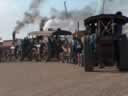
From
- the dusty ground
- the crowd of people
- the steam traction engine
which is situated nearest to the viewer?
the dusty ground

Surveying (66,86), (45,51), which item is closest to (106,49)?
(66,86)

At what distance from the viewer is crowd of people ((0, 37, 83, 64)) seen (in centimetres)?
2728

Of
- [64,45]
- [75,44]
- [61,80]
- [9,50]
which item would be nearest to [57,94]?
[61,80]

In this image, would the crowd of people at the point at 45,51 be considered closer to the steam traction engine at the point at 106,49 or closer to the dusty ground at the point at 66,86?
the steam traction engine at the point at 106,49

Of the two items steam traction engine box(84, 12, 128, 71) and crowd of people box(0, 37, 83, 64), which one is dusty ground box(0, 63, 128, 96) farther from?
crowd of people box(0, 37, 83, 64)

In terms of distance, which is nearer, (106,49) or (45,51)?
(106,49)

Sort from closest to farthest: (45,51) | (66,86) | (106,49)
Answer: (66,86)
(106,49)
(45,51)

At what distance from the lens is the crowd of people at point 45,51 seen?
27.3 metres

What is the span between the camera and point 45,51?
109ft

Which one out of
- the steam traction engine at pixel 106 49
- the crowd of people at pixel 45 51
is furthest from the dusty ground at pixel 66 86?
the crowd of people at pixel 45 51

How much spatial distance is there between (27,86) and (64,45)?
1852cm

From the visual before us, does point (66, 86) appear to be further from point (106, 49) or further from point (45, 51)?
point (45, 51)

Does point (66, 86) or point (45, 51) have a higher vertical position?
point (45, 51)

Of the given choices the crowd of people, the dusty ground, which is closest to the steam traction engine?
the dusty ground
